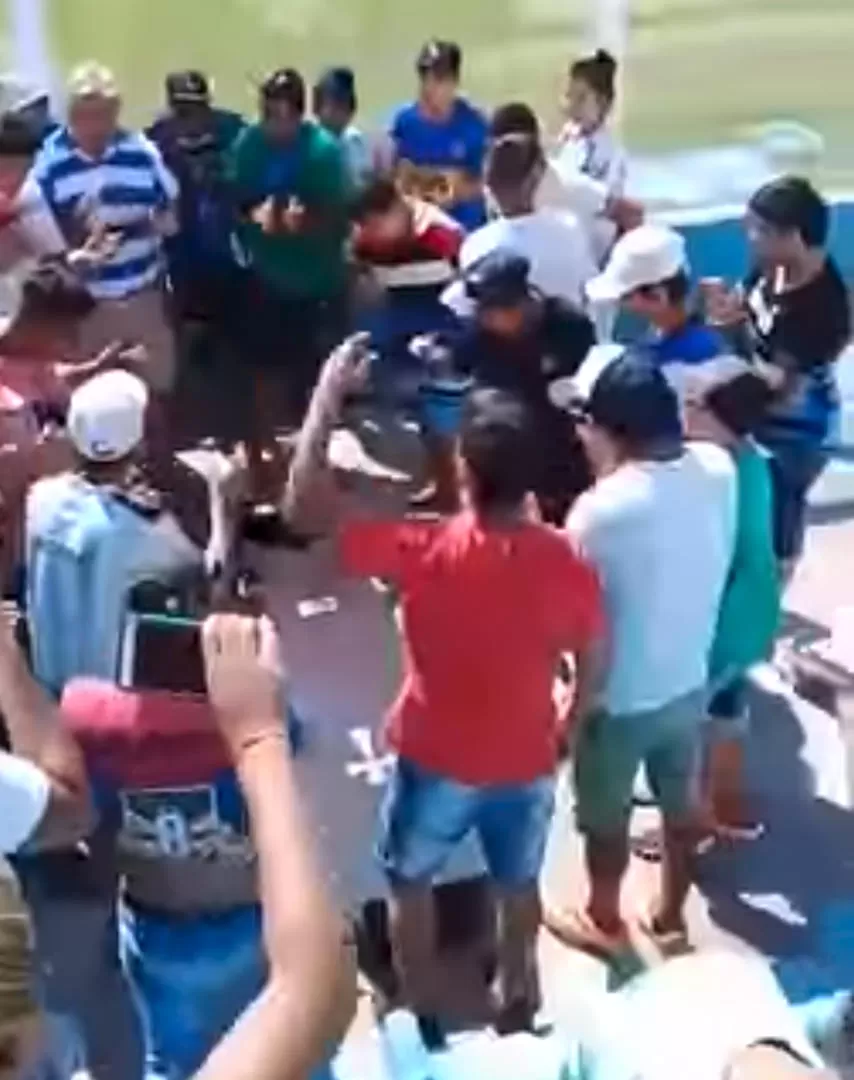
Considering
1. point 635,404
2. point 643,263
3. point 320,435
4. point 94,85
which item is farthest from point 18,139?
point 635,404

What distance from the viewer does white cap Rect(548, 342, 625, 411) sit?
4844 mm

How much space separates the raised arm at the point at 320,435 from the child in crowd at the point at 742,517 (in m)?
0.78

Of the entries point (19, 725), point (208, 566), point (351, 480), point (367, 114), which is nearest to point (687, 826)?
point (208, 566)

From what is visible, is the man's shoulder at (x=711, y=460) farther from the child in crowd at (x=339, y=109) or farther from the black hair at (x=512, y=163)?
the child in crowd at (x=339, y=109)

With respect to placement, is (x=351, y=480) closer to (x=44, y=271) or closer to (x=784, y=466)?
(x=44, y=271)

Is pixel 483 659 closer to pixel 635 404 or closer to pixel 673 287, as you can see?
pixel 635 404

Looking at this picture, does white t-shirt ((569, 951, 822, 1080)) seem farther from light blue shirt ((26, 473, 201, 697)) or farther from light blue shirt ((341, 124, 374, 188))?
light blue shirt ((341, 124, 374, 188))

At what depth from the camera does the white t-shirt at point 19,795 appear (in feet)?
12.1

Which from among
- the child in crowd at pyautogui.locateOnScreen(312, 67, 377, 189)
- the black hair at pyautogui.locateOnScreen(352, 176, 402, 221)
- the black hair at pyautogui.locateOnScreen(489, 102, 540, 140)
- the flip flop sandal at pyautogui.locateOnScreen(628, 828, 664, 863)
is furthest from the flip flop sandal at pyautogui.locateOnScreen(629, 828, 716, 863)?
the child in crowd at pyautogui.locateOnScreen(312, 67, 377, 189)

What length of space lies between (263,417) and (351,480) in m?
0.37

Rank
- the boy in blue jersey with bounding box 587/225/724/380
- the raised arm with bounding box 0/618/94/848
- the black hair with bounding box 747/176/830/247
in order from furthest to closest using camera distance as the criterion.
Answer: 1. the black hair with bounding box 747/176/830/247
2. the boy in blue jersey with bounding box 587/225/724/380
3. the raised arm with bounding box 0/618/94/848

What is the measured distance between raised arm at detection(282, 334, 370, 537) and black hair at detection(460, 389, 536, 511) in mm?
901

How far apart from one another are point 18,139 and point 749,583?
10.9ft

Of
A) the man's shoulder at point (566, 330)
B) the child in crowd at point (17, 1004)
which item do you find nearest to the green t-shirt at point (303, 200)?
the man's shoulder at point (566, 330)
